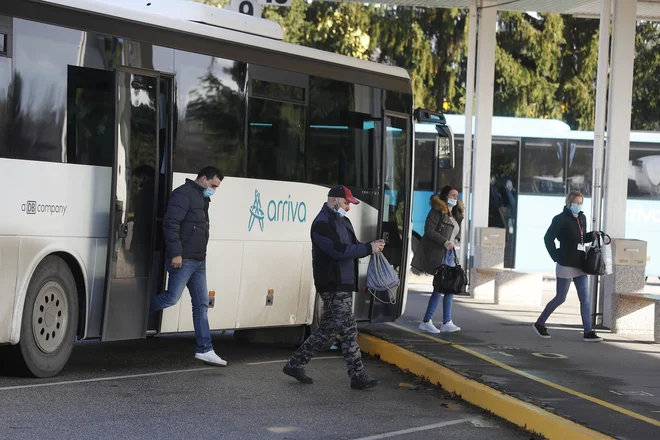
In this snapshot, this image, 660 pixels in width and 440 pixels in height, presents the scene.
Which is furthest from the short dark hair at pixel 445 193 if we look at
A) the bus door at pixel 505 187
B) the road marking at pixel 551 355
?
the bus door at pixel 505 187

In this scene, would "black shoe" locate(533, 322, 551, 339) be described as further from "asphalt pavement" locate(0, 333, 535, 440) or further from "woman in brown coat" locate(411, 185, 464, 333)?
"asphalt pavement" locate(0, 333, 535, 440)

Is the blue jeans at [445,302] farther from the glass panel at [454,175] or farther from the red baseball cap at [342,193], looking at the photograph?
the glass panel at [454,175]

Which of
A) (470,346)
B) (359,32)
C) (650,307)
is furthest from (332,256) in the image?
(359,32)

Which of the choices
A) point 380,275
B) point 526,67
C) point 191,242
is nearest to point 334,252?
point 380,275

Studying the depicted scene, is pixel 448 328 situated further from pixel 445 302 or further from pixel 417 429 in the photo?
pixel 417 429

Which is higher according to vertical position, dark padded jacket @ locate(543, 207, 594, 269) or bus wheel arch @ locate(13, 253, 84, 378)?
dark padded jacket @ locate(543, 207, 594, 269)

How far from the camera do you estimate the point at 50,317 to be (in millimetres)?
10633

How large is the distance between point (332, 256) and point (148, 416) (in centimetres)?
241

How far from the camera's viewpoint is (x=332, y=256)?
1077 centimetres

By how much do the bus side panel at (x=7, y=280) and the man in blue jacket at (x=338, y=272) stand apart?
8.30ft

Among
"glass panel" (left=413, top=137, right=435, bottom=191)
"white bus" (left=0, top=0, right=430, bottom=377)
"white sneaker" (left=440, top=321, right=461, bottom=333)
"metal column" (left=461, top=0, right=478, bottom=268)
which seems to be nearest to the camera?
"white bus" (left=0, top=0, right=430, bottom=377)

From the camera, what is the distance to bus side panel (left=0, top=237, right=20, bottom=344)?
993 cm

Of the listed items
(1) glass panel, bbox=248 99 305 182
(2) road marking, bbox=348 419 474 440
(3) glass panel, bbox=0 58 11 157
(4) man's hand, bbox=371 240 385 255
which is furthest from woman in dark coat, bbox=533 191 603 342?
(3) glass panel, bbox=0 58 11 157

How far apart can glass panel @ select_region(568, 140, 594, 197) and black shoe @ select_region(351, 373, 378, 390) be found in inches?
806
